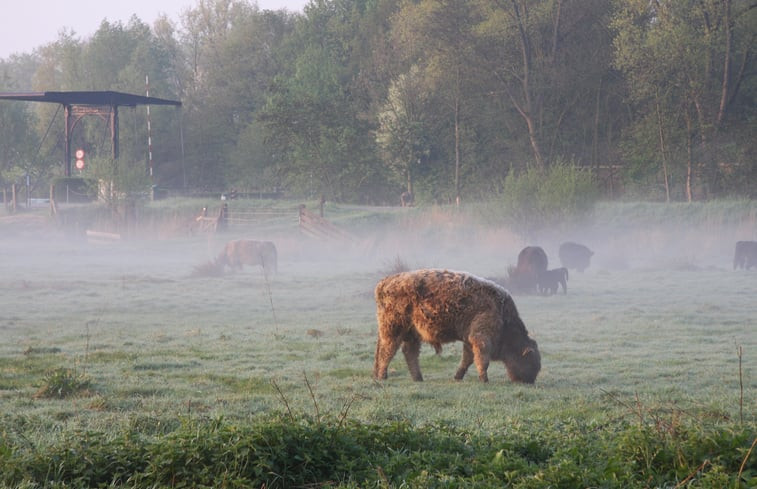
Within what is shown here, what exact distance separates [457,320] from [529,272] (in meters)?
13.9

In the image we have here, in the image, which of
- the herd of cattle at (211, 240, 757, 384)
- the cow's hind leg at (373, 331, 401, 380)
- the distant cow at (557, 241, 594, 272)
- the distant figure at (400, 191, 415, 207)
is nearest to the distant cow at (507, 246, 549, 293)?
the distant cow at (557, 241, 594, 272)

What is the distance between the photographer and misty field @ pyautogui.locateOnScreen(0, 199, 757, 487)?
853 centimetres

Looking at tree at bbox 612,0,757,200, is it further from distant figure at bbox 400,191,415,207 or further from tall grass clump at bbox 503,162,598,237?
distant figure at bbox 400,191,415,207

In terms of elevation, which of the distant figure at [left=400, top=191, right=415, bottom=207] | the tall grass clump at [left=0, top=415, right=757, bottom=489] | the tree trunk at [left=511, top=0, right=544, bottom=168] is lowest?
the tall grass clump at [left=0, top=415, right=757, bottom=489]

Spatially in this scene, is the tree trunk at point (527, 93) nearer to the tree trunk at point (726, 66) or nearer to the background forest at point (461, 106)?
the background forest at point (461, 106)

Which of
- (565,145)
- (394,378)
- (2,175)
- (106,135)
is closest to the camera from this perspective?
(394,378)

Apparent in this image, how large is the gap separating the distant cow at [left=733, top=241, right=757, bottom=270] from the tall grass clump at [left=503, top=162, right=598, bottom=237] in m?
8.28

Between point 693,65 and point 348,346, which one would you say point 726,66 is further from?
point 348,346

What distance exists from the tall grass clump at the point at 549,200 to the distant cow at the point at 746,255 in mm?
8285

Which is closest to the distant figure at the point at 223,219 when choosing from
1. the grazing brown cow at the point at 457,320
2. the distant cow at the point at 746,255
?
the distant cow at the point at 746,255

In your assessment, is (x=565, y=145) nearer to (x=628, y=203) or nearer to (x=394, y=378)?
(x=628, y=203)

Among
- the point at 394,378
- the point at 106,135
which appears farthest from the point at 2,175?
the point at 394,378

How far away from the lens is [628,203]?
44281 millimetres

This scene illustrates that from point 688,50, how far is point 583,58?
310 inches
